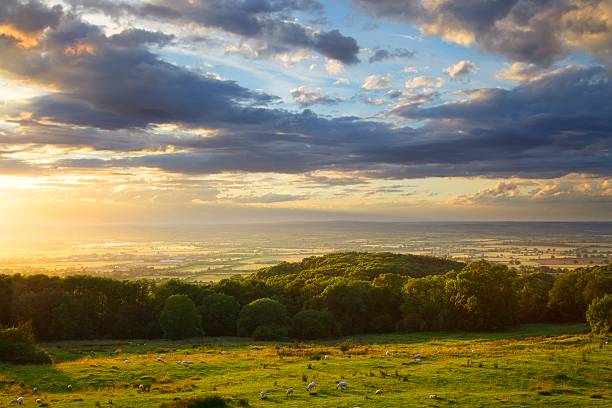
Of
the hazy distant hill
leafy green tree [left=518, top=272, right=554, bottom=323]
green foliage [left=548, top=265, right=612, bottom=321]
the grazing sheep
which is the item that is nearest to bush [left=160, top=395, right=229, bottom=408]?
the grazing sheep

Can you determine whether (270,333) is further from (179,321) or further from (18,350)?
(18,350)

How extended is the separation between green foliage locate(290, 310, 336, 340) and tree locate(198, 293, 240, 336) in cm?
1080

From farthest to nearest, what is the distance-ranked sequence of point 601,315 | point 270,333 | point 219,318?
1. point 219,318
2. point 270,333
3. point 601,315

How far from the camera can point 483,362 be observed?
33312 millimetres

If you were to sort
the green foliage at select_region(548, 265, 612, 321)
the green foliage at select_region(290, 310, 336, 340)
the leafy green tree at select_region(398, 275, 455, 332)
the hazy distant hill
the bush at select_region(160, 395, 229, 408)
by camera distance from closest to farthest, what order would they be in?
the bush at select_region(160, 395, 229, 408)
the leafy green tree at select_region(398, 275, 455, 332)
the green foliage at select_region(290, 310, 336, 340)
the green foliage at select_region(548, 265, 612, 321)
the hazy distant hill

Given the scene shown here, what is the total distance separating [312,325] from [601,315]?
37527 millimetres

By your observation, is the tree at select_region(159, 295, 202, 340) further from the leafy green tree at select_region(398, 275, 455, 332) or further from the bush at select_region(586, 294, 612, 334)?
the bush at select_region(586, 294, 612, 334)

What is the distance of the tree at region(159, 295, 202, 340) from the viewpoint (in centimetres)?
7175

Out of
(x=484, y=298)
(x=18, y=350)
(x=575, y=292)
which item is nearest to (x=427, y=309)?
(x=484, y=298)

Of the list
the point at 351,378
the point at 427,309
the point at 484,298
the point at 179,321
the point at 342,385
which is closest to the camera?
the point at 342,385

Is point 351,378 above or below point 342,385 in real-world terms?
below

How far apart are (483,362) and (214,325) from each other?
55.2 meters

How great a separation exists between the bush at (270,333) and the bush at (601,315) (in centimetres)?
3826

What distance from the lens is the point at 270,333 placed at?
69.8 m
